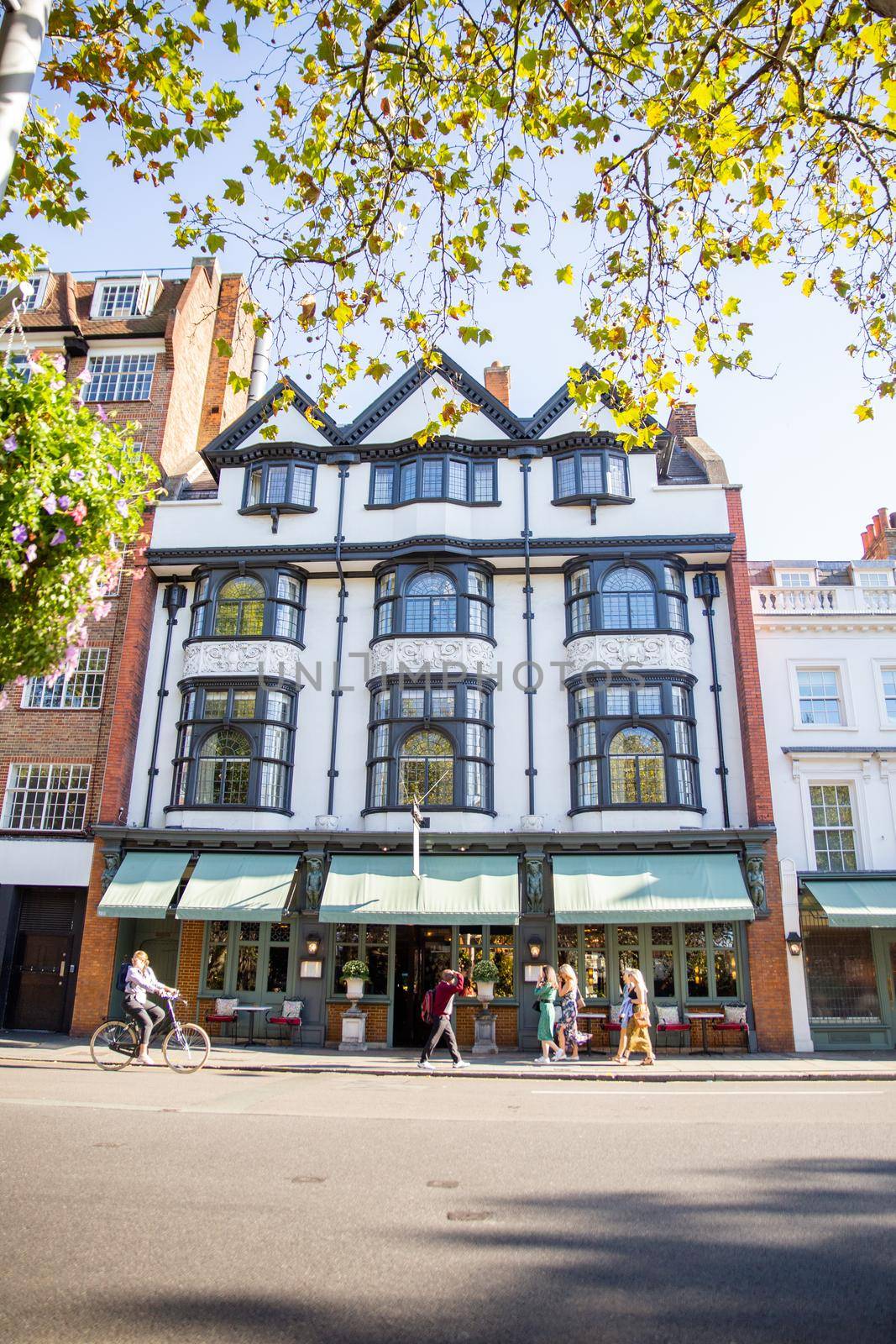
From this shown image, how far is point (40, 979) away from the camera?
2298cm

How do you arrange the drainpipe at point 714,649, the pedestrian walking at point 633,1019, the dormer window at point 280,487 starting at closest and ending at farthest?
the pedestrian walking at point 633,1019, the drainpipe at point 714,649, the dormer window at point 280,487

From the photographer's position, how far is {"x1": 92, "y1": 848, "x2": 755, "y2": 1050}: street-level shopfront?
67.0 feet

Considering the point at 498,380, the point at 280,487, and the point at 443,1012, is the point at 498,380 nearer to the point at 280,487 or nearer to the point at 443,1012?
the point at 280,487

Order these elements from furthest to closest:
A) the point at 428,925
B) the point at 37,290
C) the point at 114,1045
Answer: the point at 37,290, the point at 428,925, the point at 114,1045

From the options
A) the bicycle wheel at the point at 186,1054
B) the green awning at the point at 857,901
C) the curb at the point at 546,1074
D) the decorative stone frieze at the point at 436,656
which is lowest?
the curb at the point at 546,1074

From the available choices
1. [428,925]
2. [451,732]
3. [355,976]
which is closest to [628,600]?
[451,732]

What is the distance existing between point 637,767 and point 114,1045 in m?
12.2

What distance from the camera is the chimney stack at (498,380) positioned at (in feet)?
95.6

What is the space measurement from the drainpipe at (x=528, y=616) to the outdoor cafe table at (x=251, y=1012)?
7300 mm

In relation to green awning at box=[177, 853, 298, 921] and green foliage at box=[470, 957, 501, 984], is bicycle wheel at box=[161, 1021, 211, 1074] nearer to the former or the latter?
green awning at box=[177, 853, 298, 921]

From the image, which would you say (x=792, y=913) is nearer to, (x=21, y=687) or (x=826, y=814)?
(x=826, y=814)

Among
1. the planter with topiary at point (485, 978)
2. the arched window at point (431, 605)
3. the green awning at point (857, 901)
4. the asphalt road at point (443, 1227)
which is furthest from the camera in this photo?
the arched window at point (431, 605)

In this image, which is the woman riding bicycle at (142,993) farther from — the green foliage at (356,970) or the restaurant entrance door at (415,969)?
the restaurant entrance door at (415,969)

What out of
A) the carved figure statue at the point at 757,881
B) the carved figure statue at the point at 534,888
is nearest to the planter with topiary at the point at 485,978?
the carved figure statue at the point at 534,888
